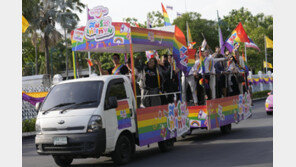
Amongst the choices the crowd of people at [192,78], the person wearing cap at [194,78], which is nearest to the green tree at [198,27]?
the crowd of people at [192,78]

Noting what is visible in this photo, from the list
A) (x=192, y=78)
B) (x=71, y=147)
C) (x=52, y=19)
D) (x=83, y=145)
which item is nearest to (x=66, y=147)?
(x=71, y=147)

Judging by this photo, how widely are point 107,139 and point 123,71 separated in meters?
3.24

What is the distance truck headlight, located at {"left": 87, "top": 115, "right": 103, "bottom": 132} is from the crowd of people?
6.20 feet

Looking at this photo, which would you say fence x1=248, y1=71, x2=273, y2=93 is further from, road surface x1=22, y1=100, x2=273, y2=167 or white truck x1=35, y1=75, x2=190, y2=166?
white truck x1=35, y1=75, x2=190, y2=166

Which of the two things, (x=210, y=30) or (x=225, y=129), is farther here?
(x=210, y=30)

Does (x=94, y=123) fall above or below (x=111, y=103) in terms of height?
below

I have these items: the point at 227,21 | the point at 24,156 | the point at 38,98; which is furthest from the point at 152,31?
the point at 227,21

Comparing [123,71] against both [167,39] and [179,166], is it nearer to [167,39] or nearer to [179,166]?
[167,39]

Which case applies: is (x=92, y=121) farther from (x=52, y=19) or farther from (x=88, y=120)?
(x=52, y=19)

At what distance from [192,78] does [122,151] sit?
17.2 feet

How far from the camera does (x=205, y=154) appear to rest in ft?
33.8

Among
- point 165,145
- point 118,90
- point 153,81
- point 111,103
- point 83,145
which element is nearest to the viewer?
point 83,145

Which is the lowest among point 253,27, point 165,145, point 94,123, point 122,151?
point 165,145

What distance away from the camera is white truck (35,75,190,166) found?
8.29 m
